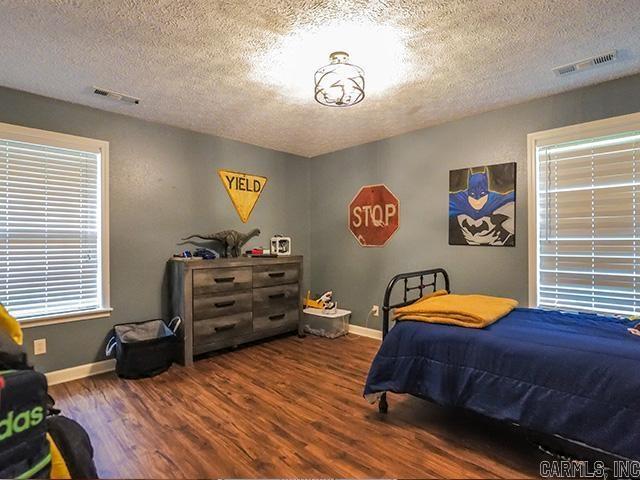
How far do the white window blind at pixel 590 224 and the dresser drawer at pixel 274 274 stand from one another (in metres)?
2.44

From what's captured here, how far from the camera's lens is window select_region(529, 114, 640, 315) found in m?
2.50

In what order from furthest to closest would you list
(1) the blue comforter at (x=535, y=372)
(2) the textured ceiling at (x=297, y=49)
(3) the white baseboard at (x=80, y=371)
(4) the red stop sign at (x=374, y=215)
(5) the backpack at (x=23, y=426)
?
(4) the red stop sign at (x=374, y=215) < (3) the white baseboard at (x=80, y=371) < (2) the textured ceiling at (x=297, y=49) < (1) the blue comforter at (x=535, y=372) < (5) the backpack at (x=23, y=426)

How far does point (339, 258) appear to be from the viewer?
4422 mm

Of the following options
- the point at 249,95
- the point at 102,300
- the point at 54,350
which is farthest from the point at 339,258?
the point at 54,350

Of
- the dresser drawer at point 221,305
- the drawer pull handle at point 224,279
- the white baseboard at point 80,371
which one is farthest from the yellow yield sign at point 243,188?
the white baseboard at point 80,371

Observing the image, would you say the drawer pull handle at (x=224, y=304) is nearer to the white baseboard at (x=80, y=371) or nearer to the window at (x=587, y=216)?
the white baseboard at (x=80, y=371)

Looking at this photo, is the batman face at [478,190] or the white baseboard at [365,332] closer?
the batman face at [478,190]

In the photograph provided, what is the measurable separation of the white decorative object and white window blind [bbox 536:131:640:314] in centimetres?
262

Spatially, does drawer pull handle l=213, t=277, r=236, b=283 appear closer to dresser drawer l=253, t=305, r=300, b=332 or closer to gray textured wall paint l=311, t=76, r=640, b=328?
dresser drawer l=253, t=305, r=300, b=332

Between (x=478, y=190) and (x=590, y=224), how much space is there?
0.89 m

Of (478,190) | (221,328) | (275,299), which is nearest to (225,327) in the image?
(221,328)

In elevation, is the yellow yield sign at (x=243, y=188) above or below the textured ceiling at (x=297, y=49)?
below

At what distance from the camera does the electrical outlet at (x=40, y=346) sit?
8.92 ft

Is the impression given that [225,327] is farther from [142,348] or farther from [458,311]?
[458,311]
